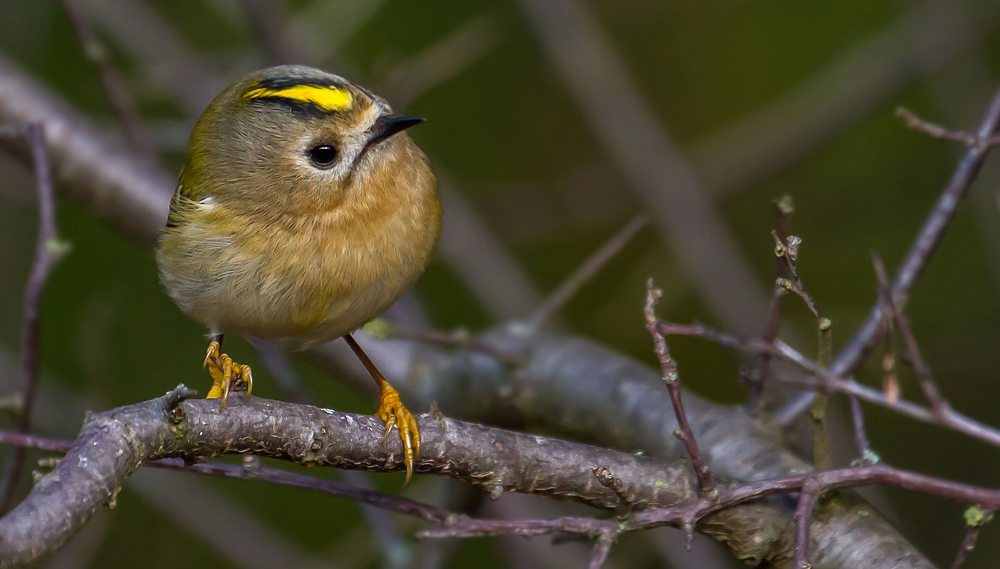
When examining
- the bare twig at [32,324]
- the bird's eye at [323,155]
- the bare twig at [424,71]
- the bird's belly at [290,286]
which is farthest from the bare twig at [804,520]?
the bare twig at [424,71]

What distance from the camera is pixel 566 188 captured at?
4316mm

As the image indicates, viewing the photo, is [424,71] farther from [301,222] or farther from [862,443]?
[862,443]

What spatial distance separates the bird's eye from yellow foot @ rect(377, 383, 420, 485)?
1.84 ft

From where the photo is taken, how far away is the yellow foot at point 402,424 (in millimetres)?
1745

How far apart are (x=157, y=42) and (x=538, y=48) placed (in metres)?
1.53

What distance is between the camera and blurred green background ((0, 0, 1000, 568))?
3588 millimetres

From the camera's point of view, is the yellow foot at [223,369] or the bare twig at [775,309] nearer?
the bare twig at [775,309]

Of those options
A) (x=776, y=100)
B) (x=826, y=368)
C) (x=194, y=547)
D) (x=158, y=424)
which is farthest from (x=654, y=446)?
(x=194, y=547)

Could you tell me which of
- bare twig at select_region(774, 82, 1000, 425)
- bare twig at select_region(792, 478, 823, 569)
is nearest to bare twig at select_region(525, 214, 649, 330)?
bare twig at select_region(774, 82, 1000, 425)

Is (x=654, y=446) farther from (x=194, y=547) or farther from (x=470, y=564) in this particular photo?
(x=194, y=547)

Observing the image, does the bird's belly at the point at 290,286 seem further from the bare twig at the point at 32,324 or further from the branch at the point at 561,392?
the branch at the point at 561,392

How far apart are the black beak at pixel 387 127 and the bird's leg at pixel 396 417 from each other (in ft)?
1.97

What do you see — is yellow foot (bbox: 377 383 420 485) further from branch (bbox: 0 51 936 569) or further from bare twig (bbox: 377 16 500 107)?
bare twig (bbox: 377 16 500 107)

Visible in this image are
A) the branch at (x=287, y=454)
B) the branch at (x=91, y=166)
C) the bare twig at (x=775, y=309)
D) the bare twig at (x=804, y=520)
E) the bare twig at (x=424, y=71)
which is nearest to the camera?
the branch at (x=287, y=454)
